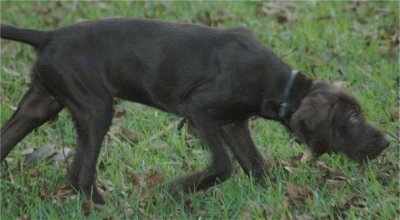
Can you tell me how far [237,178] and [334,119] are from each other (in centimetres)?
78

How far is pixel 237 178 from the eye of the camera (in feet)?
21.2

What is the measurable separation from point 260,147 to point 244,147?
1.66 ft

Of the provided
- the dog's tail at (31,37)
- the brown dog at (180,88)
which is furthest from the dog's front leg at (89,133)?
Result: the dog's tail at (31,37)

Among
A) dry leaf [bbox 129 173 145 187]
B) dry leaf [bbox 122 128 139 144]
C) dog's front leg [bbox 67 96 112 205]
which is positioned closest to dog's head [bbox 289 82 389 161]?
dry leaf [bbox 129 173 145 187]

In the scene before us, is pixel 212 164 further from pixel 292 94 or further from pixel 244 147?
pixel 292 94

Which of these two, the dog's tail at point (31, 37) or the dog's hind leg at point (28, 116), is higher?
the dog's tail at point (31, 37)

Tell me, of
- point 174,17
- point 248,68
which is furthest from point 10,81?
point 248,68

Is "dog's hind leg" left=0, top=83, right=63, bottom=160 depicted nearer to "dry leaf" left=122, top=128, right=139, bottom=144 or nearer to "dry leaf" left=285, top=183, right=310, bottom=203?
"dry leaf" left=122, top=128, right=139, bottom=144

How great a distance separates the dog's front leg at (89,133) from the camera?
6.20 metres

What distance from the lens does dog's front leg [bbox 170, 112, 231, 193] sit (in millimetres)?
6133

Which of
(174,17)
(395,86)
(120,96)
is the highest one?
(120,96)

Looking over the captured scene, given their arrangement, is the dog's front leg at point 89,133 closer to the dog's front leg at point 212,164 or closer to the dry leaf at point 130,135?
the dog's front leg at point 212,164

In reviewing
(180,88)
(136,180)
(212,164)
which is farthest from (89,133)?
(212,164)

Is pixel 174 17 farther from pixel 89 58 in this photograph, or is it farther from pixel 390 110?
pixel 89 58
